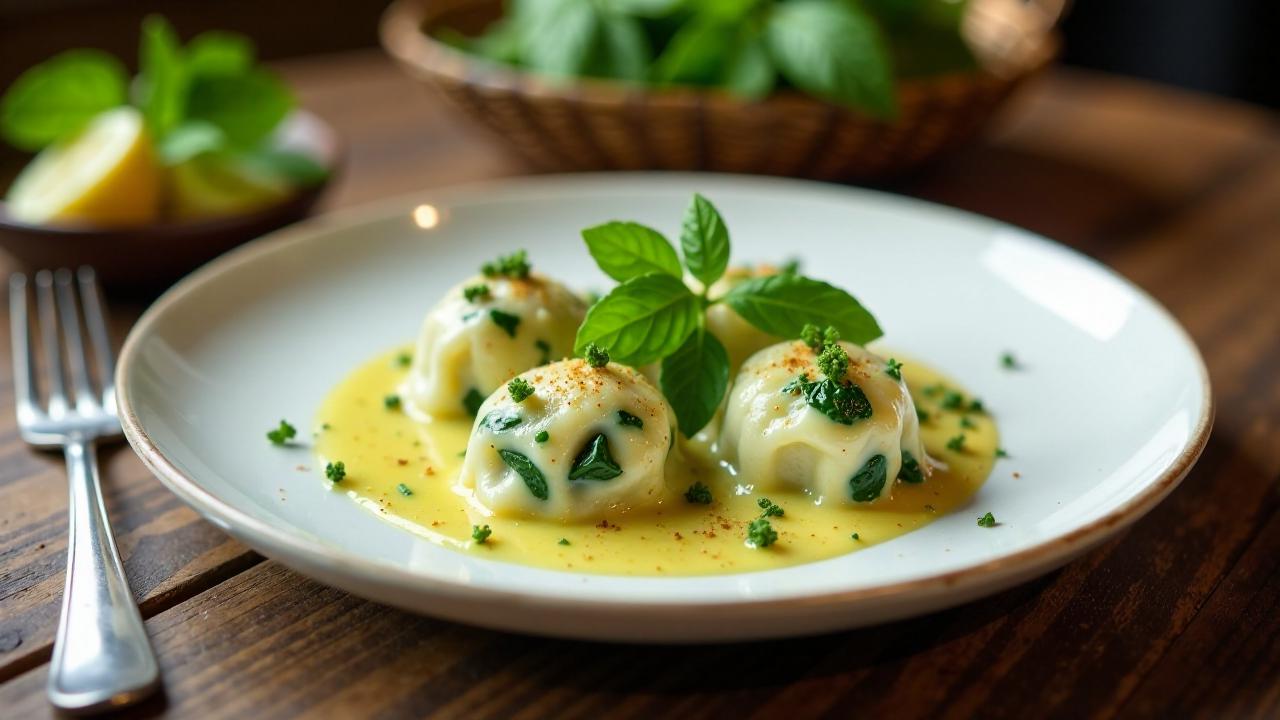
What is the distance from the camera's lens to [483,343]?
194cm

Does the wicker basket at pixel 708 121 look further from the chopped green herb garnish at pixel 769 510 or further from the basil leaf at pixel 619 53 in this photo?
the chopped green herb garnish at pixel 769 510

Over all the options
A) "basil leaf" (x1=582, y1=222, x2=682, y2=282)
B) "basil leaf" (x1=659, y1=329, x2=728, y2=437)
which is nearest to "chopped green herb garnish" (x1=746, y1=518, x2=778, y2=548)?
"basil leaf" (x1=659, y1=329, x2=728, y2=437)

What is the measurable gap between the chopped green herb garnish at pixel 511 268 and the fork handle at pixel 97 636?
75cm

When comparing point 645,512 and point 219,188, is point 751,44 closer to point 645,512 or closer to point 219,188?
point 219,188

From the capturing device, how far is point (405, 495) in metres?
1.66

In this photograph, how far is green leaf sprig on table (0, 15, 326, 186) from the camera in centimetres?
262

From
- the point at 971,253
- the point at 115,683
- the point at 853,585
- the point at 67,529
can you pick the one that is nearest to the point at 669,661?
the point at 853,585

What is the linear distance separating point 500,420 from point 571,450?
0.40 ft

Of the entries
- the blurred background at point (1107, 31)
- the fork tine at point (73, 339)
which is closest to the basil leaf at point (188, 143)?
the fork tine at point (73, 339)

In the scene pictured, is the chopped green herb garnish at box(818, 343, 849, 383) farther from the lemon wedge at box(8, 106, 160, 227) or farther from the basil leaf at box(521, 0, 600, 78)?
the lemon wedge at box(8, 106, 160, 227)

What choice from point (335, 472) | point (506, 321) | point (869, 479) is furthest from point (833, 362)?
point (335, 472)

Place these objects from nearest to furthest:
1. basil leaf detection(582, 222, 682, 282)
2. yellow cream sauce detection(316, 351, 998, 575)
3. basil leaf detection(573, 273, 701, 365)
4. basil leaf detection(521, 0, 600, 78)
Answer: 1. yellow cream sauce detection(316, 351, 998, 575)
2. basil leaf detection(573, 273, 701, 365)
3. basil leaf detection(582, 222, 682, 282)
4. basil leaf detection(521, 0, 600, 78)

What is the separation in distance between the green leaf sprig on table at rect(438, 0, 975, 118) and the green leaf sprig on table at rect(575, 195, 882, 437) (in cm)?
97

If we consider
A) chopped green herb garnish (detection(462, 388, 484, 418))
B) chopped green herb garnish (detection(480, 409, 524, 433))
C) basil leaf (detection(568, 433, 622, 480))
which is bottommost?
chopped green herb garnish (detection(462, 388, 484, 418))
